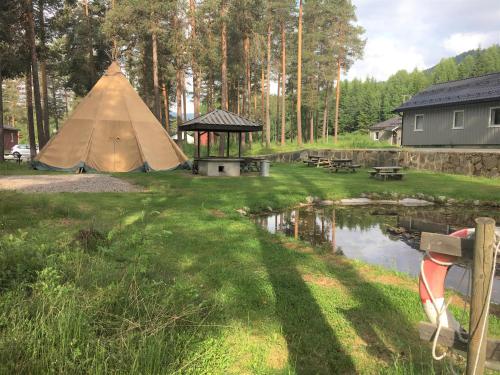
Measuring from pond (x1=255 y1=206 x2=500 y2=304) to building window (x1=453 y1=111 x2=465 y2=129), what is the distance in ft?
41.4

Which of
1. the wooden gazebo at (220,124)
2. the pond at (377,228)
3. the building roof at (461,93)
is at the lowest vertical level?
the pond at (377,228)


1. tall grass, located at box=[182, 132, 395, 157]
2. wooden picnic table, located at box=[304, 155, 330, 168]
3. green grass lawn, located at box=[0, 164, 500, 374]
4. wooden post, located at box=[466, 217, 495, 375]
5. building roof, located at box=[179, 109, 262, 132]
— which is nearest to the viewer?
wooden post, located at box=[466, 217, 495, 375]

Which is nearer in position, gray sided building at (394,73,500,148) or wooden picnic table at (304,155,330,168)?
gray sided building at (394,73,500,148)

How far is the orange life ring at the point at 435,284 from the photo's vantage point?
2.58 meters

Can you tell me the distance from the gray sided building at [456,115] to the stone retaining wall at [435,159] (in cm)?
257

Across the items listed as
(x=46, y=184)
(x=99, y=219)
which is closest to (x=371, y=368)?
(x=99, y=219)

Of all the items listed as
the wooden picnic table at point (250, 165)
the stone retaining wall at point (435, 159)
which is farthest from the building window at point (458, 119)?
the wooden picnic table at point (250, 165)

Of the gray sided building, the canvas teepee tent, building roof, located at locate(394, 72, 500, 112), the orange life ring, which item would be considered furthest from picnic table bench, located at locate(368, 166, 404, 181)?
the orange life ring

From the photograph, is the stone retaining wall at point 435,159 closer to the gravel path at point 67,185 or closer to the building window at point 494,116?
the building window at point 494,116

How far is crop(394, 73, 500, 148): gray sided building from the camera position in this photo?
2119cm

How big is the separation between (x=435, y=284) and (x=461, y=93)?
2470 centimetres

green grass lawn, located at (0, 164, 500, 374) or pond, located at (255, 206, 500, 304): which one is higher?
green grass lawn, located at (0, 164, 500, 374)

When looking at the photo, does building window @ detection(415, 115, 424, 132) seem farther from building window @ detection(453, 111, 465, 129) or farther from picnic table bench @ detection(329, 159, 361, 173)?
picnic table bench @ detection(329, 159, 361, 173)

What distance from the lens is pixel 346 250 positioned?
823 cm
